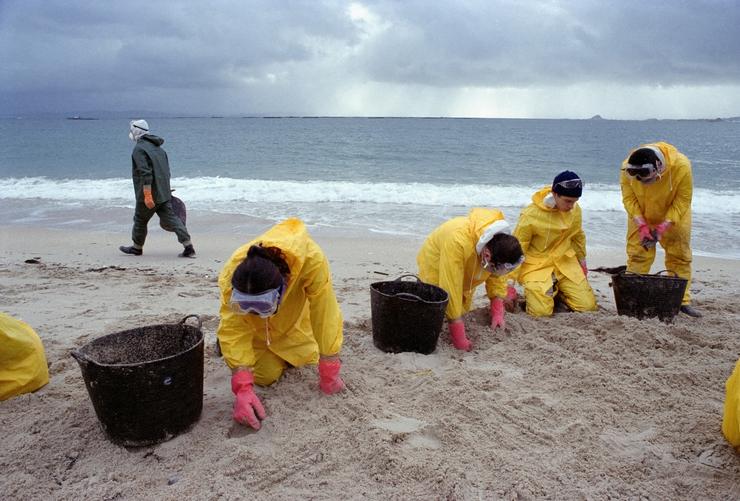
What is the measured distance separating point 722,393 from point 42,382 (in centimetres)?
362

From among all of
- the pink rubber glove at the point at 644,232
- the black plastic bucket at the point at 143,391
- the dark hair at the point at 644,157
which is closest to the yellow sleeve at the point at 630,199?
the pink rubber glove at the point at 644,232

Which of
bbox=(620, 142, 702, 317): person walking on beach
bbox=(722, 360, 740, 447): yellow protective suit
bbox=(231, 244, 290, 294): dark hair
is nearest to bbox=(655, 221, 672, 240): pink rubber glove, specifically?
bbox=(620, 142, 702, 317): person walking on beach

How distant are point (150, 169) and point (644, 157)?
4877 mm

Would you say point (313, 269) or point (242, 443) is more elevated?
point (313, 269)

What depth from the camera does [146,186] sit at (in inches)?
233

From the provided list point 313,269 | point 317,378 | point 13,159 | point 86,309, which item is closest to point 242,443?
point 317,378

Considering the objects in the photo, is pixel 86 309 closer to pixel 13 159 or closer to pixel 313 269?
pixel 313 269

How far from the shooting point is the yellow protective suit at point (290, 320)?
245 centimetres

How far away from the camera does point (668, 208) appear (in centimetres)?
438

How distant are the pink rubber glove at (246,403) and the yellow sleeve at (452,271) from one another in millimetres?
1370

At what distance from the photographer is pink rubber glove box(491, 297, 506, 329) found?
12.4 ft

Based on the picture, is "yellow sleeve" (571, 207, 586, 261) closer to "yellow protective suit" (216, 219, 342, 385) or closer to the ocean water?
"yellow protective suit" (216, 219, 342, 385)

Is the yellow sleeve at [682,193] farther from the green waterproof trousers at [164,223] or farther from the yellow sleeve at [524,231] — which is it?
the green waterproof trousers at [164,223]

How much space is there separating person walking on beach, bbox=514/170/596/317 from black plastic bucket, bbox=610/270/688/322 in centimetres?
35
